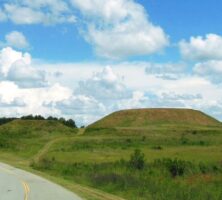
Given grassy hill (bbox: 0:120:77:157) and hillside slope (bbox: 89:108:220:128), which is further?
hillside slope (bbox: 89:108:220:128)

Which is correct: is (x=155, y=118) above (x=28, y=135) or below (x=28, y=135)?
above

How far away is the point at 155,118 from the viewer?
183 metres

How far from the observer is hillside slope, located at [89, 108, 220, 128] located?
177462 millimetres

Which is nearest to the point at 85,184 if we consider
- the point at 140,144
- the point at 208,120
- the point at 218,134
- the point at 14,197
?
the point at 14,197

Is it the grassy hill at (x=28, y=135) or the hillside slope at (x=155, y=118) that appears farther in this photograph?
the hillside slope at (x=155, y=118)

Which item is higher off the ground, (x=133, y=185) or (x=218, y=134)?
(x=218, y=134)

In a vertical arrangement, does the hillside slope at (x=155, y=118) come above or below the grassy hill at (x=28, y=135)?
above

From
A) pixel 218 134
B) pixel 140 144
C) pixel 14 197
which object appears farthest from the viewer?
pixel 218 134

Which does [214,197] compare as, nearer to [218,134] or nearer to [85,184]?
[85,184]

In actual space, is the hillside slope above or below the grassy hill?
above

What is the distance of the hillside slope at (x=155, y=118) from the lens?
177 metres

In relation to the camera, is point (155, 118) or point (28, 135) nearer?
point (28, 135)

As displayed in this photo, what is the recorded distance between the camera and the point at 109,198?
24406 mm

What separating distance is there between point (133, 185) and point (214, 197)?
5700 millimetres
